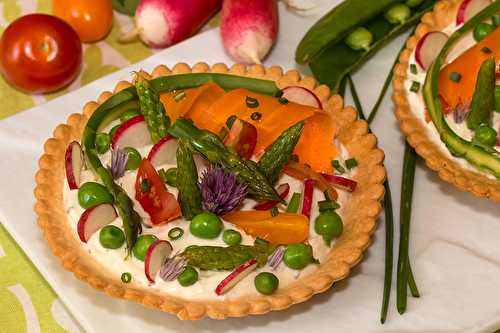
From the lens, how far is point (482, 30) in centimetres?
426

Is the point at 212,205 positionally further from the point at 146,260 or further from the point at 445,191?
the point at 445,191

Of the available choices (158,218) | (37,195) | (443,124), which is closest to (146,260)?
(158,218)

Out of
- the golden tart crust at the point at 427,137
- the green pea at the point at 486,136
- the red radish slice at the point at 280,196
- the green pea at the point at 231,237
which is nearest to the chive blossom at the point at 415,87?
the golden tart crust at the point at 427,137

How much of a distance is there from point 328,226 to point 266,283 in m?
0.38

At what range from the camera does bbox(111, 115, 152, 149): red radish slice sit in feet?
12.4

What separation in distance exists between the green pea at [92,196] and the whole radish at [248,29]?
1.33 m

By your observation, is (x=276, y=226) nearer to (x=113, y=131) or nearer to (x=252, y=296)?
(x=252, y=296)

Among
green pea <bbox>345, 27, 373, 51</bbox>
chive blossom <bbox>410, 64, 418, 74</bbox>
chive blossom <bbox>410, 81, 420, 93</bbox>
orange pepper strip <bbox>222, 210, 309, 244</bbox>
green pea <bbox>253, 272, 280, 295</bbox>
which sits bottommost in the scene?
green pea <bbox>253, 272, 280, 295</bbox>

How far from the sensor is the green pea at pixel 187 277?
3.32 meters

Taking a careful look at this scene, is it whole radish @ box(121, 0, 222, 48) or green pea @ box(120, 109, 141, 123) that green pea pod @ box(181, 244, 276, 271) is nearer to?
green pea @ box(120, 109, 141, 123)

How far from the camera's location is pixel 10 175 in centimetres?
413

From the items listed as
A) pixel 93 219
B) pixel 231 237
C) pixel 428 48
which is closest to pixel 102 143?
pixel 93 219

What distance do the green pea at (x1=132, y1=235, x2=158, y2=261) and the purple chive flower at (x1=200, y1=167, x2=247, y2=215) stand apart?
0.27 m

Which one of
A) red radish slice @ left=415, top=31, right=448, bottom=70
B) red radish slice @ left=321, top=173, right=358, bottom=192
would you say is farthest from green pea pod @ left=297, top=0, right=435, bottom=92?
red radish slice @ left=321, top=173, right=358, bottom=192
